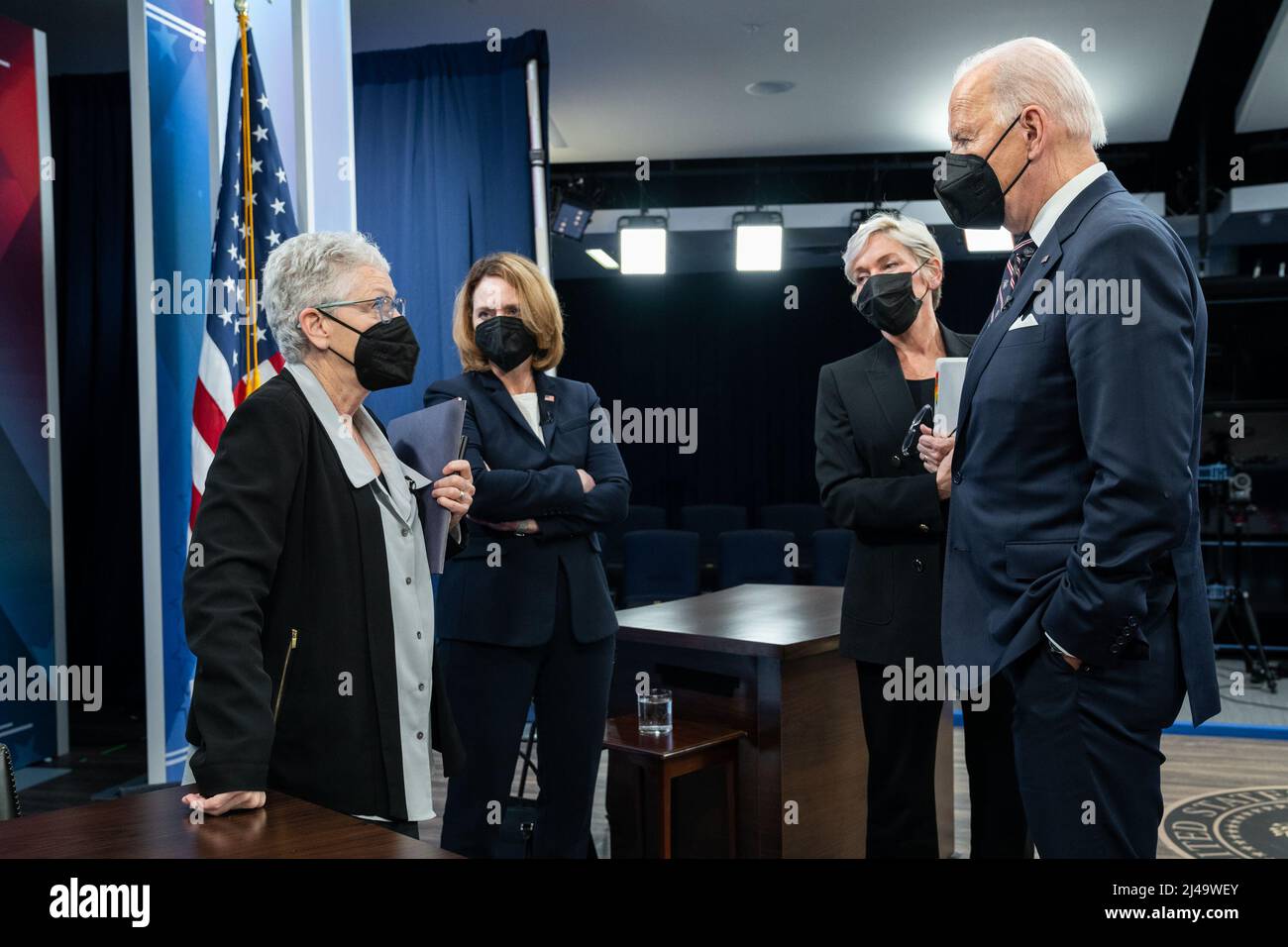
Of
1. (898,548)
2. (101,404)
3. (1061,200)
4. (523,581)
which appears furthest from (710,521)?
(1061,200)

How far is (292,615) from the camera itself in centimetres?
160

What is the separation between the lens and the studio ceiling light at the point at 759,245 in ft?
24.2

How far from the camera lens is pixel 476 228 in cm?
499

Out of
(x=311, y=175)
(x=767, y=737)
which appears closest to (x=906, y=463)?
(x=767, y=737)

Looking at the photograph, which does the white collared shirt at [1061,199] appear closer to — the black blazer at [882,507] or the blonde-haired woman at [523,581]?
the black blazer at [882,507]

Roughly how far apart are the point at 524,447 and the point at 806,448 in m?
8.10

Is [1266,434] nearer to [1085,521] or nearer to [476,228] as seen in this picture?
[476,228]

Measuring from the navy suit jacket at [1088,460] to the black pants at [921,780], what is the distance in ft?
1.50

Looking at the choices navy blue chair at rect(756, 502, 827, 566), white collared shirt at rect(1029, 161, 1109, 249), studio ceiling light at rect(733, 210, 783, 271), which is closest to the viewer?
white collared shirt at rect(1029, 161, 1109, 249)

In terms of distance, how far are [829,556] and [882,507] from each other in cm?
487

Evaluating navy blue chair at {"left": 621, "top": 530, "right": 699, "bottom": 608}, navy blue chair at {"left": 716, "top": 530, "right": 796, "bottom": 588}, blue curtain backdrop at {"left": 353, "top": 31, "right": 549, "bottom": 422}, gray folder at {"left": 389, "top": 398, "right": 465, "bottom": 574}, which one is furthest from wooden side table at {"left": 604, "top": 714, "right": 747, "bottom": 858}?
navy blue chair at {"left": 716, "top": 530, "right": 796, "bottom": 588}

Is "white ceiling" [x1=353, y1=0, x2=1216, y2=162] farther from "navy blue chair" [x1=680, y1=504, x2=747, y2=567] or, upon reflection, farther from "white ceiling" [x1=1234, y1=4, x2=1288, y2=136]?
"navy blue chair" [x1=680, y1=504, x2=747, y2=567]

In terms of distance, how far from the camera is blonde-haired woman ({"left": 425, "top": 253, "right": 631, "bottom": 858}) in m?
2.27

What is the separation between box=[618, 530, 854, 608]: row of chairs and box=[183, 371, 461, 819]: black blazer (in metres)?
5.05
